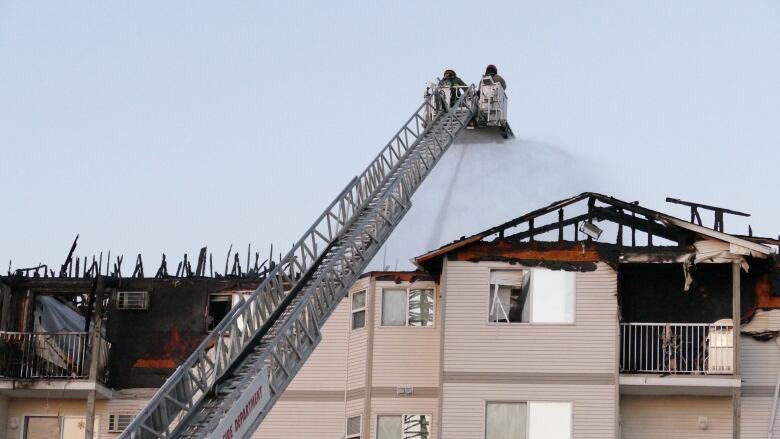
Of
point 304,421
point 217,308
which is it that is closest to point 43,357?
point 217,308

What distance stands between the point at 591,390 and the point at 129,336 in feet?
42.6

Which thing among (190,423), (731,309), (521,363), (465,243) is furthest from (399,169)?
(190,423)

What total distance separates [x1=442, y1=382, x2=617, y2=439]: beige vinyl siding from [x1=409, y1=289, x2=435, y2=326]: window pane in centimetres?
264

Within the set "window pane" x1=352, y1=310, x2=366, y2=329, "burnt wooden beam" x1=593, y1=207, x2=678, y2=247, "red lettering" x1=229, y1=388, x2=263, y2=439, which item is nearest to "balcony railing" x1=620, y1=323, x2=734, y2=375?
"burnt wooden beam" x1=593, y1=207, x2=678, y2=247

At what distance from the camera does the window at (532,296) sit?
1820 inches

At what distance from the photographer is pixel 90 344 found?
49.7 m

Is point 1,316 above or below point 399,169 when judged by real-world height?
below

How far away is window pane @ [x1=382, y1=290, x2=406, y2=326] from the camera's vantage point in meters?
48.2

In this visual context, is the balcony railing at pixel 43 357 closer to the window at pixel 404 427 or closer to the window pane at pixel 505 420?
the window at pixel 404 427

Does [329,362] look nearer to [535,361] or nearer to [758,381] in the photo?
[535,361]

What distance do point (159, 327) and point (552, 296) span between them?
1114cm

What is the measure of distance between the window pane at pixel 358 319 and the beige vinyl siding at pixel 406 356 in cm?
62

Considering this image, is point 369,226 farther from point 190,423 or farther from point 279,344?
point 190,423

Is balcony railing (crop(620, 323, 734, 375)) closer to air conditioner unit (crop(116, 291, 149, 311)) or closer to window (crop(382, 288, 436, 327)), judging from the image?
window (crop(382, 288, 436, 327))
